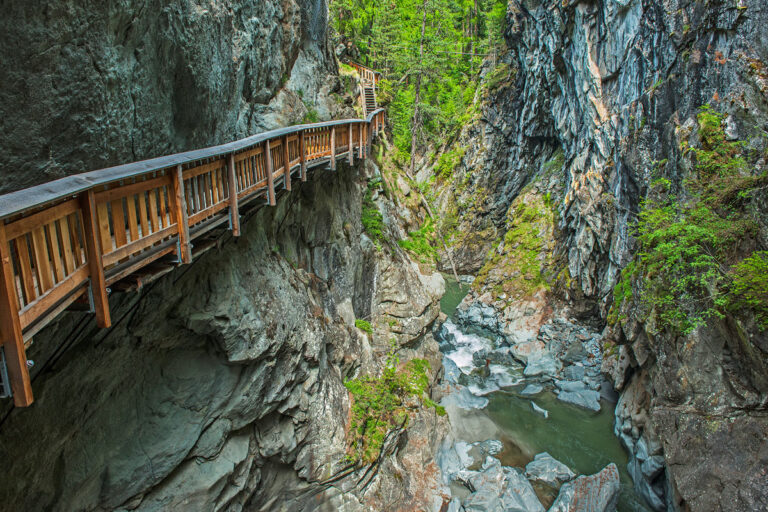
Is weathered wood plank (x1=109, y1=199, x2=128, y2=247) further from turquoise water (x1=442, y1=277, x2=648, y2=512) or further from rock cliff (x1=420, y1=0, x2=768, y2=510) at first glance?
turquoise water (x1=442, y1=277, x2=648, y2=512)

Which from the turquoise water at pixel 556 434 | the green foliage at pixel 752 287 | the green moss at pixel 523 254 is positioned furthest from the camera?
the green moss at pixel 523 254

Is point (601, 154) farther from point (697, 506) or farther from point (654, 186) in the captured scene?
point (697, 506)

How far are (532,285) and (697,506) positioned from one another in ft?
50.0

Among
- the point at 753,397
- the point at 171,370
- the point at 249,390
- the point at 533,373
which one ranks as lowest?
the point at 533,373

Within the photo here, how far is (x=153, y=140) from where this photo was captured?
645cm

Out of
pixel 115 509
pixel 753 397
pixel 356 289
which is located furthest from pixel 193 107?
pixel 753 397

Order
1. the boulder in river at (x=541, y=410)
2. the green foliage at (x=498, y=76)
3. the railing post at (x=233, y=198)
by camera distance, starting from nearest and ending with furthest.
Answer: the railing post at (x=233, y=198)
the boulder in river at (x=541, y=410)
the green foliage at (x=498, y=76)

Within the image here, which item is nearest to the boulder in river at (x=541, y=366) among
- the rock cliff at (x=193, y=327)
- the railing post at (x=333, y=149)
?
the rock cliff at (x=193, y=327)

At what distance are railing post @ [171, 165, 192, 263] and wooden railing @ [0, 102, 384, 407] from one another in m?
0.01

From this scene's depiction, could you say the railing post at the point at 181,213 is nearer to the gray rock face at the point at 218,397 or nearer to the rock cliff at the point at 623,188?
the gray rock face at the point at 218,397

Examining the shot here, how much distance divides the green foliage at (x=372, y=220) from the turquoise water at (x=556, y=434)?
24.6ft

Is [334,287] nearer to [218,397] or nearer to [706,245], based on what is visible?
[218,397]

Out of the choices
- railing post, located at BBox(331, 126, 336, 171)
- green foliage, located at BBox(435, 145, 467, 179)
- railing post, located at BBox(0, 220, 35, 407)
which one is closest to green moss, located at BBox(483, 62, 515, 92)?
green foliage, located at BBox(435, 145, 467, 179)

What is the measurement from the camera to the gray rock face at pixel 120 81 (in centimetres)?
433
